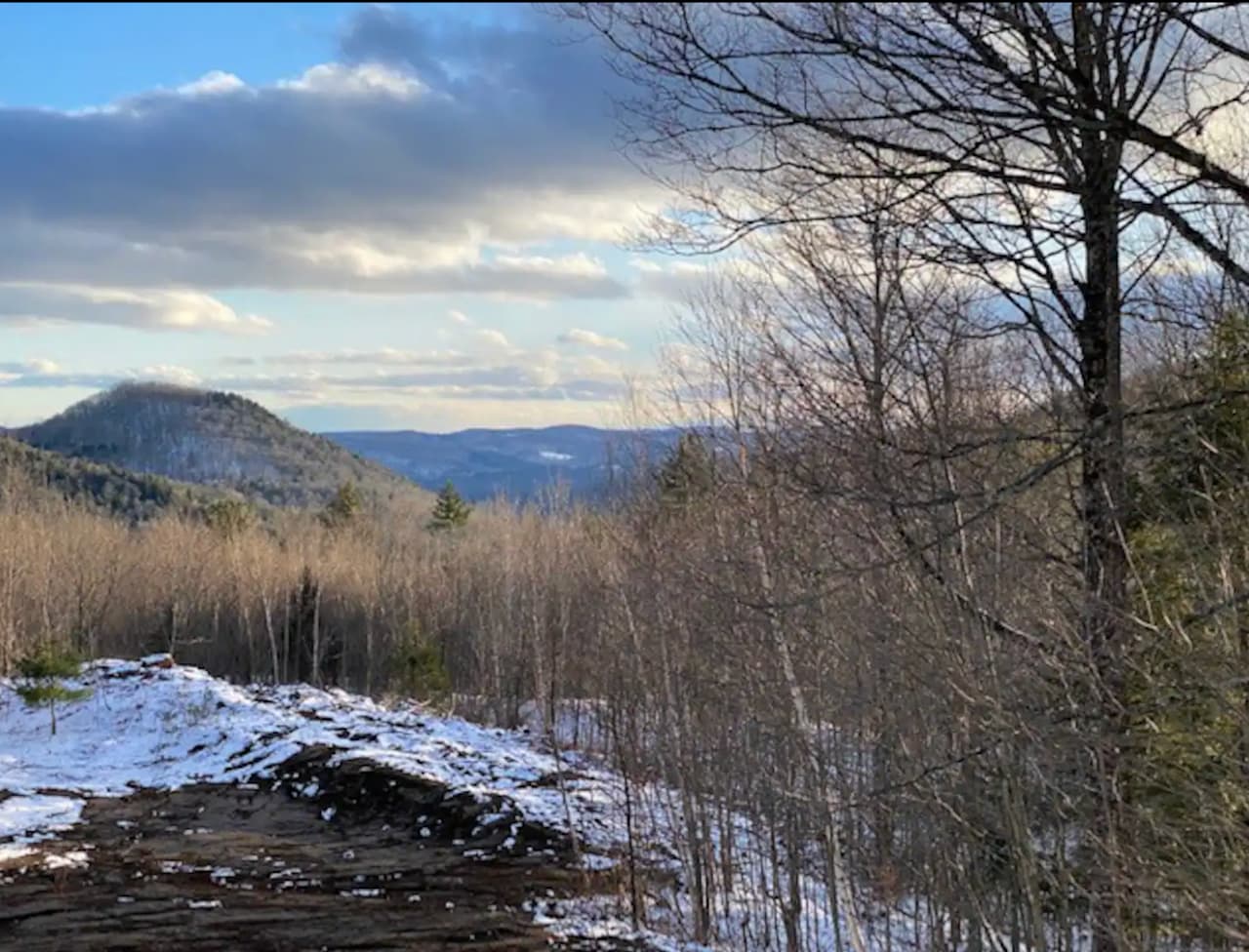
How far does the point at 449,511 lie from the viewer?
51.8m

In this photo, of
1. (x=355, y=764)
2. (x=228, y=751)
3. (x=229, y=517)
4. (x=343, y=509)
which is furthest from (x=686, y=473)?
(x=343, y=509)

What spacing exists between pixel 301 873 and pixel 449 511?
131ft

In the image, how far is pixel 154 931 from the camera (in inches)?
389

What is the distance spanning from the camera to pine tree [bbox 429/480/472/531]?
50.9 m

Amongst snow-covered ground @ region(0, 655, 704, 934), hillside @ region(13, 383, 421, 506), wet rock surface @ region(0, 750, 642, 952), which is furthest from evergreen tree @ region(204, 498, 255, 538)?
hillside @ region(13, 383, 421, 506)

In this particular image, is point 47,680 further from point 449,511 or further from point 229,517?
point 449,511

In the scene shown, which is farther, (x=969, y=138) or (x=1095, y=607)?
(x=1095, y=607)

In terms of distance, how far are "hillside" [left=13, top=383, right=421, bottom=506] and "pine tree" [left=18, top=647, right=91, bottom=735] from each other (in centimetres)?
9585

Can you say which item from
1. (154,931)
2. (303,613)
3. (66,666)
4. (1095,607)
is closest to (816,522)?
(1095,607)

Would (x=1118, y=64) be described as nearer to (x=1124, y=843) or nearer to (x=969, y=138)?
(x=969, y=138)

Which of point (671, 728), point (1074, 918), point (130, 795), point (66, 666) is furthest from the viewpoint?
point (66, 666)

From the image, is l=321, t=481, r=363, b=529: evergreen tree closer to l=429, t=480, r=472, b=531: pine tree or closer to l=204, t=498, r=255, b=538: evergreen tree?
l=204, t=498, r=255, b=538: evergreen tree

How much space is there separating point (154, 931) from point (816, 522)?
21.6 feet

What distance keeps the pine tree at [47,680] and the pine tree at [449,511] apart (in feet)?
98.4
